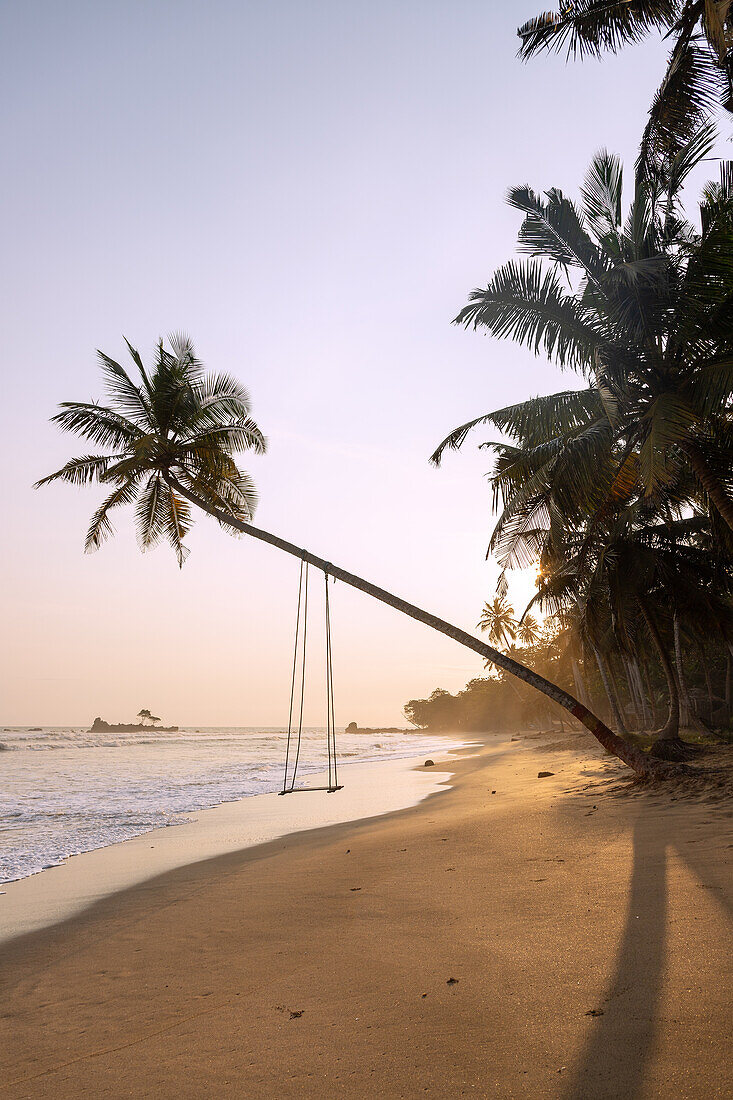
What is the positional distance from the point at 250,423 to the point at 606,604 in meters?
10.2

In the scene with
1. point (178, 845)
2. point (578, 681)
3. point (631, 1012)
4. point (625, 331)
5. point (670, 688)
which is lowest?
point (178, 845)

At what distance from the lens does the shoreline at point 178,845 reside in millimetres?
6297

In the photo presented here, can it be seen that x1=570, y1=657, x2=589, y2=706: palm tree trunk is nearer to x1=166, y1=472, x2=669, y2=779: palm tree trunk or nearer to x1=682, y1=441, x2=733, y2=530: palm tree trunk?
x1=166, y1=472, x2=669, y2=779: palm tree trunk

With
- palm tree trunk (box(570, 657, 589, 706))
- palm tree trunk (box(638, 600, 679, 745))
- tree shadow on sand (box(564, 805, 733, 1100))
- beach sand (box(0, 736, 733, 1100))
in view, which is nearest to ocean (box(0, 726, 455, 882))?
→ beach sand (box(0, 736, 733, 1100))

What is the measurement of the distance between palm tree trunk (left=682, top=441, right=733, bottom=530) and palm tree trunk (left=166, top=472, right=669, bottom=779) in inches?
142

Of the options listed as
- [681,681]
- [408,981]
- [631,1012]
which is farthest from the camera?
[681,681]

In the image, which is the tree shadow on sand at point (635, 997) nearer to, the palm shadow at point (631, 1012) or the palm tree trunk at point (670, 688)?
the palm shadow at point (631, 1012)

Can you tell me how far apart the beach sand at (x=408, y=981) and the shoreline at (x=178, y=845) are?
0.72m

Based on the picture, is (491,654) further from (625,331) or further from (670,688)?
(670,688)

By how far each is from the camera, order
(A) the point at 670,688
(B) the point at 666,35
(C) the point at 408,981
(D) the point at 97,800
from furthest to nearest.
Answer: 1. (A) the point at 670,688
2. (D) the point at 97,800
3. (B) the point at 666,35
4. (C) the point at 408,981

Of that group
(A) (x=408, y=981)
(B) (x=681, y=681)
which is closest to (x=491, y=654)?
(A) (x=408, y=981)

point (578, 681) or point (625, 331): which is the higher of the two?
point (625, 331)

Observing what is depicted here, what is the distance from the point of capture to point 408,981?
339 centimetres

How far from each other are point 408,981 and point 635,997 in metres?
1.15
